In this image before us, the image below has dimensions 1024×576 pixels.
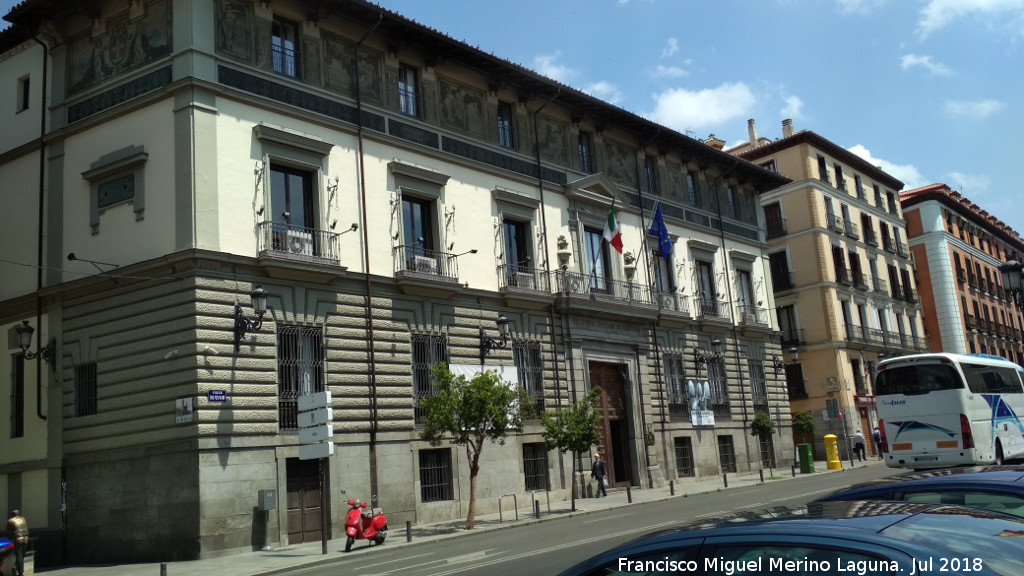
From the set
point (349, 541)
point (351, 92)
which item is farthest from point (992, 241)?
point (349, 541)

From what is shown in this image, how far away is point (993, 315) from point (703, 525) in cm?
8223

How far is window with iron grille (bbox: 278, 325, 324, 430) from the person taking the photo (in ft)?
Result: 75.4

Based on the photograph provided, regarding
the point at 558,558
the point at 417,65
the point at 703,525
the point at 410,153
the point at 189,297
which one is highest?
the point at 417,65

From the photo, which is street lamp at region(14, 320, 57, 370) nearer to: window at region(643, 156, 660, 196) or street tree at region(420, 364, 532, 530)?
street tree at region(420, 364, 532, 530)

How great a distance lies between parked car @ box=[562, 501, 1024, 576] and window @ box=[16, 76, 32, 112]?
87.9 feet

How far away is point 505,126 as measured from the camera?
Result: 32.2 meters

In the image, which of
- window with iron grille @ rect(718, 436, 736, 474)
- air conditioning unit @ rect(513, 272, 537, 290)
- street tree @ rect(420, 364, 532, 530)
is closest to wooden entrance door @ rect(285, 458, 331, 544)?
street tree @ rect(420, 364, 532, 530)

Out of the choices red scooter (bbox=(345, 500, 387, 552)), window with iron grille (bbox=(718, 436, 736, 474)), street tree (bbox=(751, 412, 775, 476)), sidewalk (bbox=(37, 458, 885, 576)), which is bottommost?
sidewalk (bbox=(37, 458, 885, 576))

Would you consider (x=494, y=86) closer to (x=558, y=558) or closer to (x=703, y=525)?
(x=558, y=558)

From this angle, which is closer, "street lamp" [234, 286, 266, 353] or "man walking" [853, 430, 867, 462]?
"street lamp" [234, 286, 266, 353]

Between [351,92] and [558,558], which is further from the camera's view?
[351,92]

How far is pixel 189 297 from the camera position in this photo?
2167 centimetres

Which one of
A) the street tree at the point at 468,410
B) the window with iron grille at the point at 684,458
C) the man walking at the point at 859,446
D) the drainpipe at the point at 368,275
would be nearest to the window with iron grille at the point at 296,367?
the drainpipe at the point at 368,275

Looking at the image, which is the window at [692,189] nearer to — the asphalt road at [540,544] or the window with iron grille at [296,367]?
the asphalt road at [540,544]
